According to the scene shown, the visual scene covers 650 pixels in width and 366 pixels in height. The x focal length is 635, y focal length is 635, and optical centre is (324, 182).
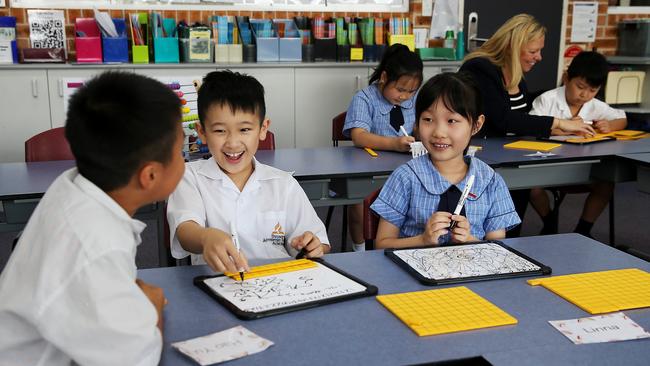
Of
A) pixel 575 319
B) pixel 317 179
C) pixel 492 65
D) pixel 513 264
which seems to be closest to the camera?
pixel 575 319

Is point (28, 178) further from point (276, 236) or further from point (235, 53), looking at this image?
point (235, 53)

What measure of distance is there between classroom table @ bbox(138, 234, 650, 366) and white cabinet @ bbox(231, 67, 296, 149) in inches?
124

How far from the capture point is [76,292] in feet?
2.68

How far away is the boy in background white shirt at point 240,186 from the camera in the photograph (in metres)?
1.66

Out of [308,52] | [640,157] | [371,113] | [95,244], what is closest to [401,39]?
[308,52]

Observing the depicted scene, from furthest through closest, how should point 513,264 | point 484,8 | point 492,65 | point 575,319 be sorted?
point 484,8 < point 492,65 < point 513,264 < point 575,319

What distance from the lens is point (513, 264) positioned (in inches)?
54.5

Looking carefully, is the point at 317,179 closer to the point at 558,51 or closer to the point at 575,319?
the point at 575,319

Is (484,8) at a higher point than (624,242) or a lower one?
higher

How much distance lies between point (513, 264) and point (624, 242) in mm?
2744

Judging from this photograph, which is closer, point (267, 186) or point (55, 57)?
point (267, 186)

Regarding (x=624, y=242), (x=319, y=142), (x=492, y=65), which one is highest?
(x=492, y=65)

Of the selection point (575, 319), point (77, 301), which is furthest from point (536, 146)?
point (77, 301)

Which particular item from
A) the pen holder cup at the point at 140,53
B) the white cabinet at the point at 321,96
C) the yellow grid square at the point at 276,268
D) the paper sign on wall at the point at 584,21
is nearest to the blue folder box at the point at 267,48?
the white cabinet at the point at 321,96
